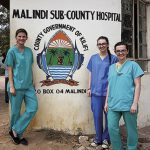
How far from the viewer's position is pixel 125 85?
507 centimetres

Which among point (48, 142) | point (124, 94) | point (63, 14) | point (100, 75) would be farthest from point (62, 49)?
point (124, 94)

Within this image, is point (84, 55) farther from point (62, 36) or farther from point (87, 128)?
point (87, 128)

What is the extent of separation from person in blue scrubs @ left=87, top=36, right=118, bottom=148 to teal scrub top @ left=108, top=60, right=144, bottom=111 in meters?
0.70

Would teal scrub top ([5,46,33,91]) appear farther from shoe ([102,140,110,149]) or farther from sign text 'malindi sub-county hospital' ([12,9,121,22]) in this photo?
shoe ([102,140,110,149])

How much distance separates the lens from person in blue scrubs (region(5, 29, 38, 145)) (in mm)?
5672

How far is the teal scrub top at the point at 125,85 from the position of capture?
5.05 m

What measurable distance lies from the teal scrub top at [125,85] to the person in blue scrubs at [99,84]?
27.4 inches

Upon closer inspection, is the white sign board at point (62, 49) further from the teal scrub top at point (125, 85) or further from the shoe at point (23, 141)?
the teal scrub top at point (125, 85)

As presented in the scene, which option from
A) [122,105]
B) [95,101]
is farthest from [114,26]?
[122,105]

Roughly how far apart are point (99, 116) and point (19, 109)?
129cm

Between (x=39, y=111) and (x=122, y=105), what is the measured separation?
1.83m

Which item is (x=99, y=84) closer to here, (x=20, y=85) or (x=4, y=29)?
(x=20, y=85)

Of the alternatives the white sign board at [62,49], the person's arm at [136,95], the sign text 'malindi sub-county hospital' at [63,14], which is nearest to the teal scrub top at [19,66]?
the white sign board at [62,49]

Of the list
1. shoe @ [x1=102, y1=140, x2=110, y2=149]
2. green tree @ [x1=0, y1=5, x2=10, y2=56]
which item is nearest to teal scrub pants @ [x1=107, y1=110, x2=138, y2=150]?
shoe @ [x1=102, y1=140, x2=110, y2=149]
